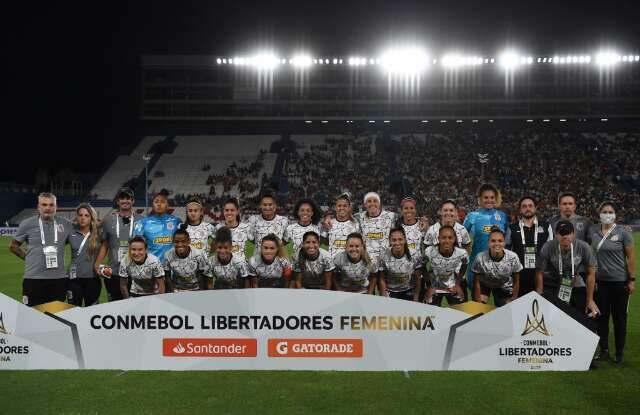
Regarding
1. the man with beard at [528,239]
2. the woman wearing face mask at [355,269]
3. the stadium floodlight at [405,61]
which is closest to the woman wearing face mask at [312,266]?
the woman wearing face mask at [355,269]

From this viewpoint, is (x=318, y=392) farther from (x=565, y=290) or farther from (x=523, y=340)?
(x=565, y=290)

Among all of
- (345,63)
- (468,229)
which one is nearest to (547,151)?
(345,63)

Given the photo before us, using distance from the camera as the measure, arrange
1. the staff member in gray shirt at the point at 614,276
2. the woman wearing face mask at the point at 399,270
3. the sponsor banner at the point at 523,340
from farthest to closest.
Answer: the woman wearing face mask at the point at 399,270 < the staff member in gray shirt at the point at 614,276 < the sponsor banner at the point at 523,340

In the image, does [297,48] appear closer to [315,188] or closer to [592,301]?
[315,188]

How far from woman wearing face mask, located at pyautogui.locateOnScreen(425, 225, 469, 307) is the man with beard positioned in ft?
2.58

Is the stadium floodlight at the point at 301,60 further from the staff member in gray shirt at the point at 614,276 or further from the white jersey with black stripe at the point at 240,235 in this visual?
the staff member in gray shirt at the point at 614,276

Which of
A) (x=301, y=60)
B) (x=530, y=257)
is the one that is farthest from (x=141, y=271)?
(x=301, y=60)

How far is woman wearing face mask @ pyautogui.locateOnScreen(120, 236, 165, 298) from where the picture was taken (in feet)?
20.8

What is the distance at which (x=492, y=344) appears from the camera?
5320 mm

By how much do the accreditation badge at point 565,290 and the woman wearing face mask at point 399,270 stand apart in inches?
Answer: 62.1

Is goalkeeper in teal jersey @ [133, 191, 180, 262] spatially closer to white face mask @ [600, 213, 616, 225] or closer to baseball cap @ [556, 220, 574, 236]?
baseball cap @ [556, 220, 574, 236]

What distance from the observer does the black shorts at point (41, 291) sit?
20.8ft

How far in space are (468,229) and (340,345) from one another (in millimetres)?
Result: 3048

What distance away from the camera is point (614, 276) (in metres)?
6.17
